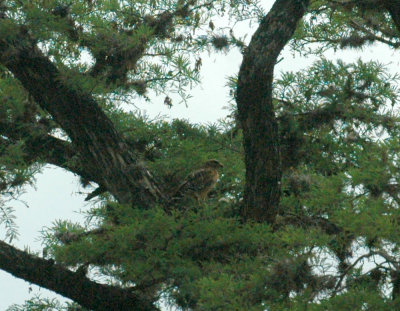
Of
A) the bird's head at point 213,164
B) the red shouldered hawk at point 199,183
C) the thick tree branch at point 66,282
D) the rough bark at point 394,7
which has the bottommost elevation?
the thick tree branch at point 66,282

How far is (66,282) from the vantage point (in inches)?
229

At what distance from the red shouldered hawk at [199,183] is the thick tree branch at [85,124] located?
34 cm

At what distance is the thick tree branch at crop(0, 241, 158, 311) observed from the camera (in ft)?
19.0

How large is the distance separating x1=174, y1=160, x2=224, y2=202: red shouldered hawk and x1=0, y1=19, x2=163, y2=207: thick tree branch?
342 mm

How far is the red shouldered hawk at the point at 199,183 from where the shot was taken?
21.2 ft

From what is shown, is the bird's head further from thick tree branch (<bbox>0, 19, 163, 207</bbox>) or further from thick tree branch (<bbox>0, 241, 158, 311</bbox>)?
thick tree branch (<bbox>0, 241, 158, 311</bbox>)

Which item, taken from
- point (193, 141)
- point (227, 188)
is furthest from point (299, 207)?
point (193, 141)

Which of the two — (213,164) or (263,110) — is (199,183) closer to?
(213,164)

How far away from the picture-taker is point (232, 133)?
7324 mm

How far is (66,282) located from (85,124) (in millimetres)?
1282

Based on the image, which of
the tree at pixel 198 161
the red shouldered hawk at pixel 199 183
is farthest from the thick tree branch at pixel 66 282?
the red shouldered hawk at pixel 199 183

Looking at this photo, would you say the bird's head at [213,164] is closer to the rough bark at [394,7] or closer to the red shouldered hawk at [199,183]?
the red shouldered hawk at [199,183]

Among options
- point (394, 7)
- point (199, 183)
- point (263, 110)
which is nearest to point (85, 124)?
point (199, 183)

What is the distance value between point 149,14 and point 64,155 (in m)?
1.58
